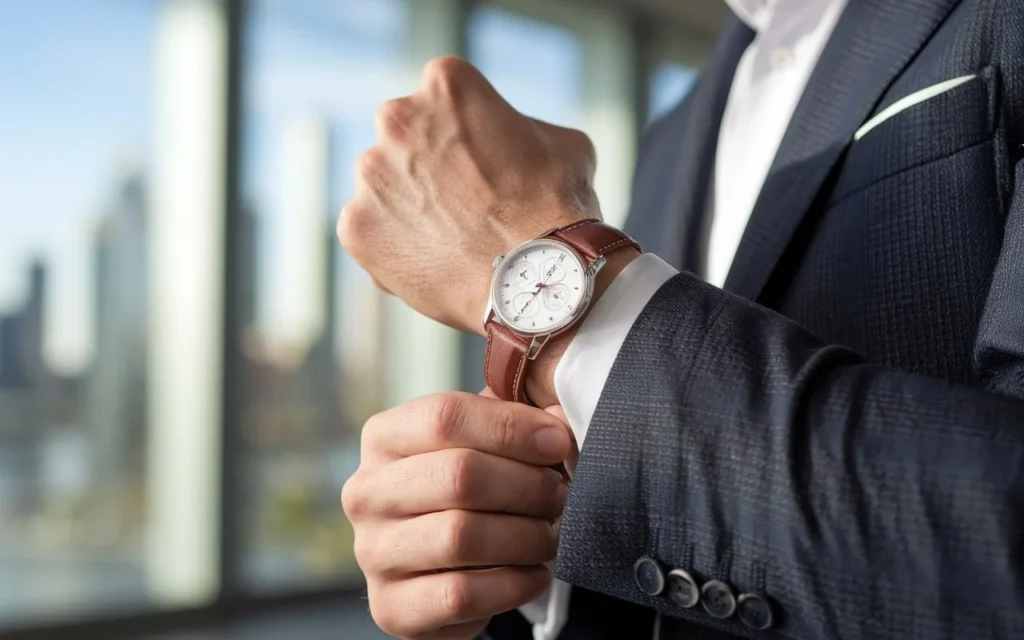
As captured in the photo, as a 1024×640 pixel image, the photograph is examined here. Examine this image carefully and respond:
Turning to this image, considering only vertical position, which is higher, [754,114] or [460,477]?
[754,114]

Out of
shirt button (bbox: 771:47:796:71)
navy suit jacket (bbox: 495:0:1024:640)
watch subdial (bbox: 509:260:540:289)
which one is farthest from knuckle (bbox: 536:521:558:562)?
shirt button (bbox: 771:47:796:71)

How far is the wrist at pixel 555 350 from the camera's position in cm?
75

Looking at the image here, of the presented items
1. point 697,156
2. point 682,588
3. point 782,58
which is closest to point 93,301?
point 697,156

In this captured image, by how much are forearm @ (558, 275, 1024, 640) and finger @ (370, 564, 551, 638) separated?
0.12m

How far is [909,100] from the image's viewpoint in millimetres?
897

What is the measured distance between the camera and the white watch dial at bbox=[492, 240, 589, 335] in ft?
2.44

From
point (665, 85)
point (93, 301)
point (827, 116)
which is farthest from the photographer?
point (665, 85)

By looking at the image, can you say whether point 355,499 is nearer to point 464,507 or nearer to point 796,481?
point 464,507

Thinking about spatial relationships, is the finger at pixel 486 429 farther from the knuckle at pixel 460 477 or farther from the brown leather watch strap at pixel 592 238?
the brown leather watch strap at pixel 592 238

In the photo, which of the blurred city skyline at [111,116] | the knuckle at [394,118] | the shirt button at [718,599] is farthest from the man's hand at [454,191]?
the blurred city skyline at [111,116]

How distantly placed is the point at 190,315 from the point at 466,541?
3746mm

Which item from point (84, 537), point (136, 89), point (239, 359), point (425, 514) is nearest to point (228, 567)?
point (84, 537)

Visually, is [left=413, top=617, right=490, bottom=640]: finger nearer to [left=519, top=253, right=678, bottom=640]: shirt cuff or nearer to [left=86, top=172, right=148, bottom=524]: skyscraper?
[left=519, top=253, right=678, bottom=640]: shirt cuff

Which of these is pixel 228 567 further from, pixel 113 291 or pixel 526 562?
pixel 526 562
